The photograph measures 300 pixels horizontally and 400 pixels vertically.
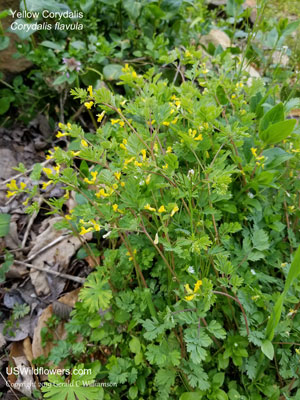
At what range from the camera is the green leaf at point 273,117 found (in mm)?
1374

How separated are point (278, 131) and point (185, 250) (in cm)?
64

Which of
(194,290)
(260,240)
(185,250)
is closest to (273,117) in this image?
(260,240)

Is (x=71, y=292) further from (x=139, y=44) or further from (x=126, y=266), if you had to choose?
(x=139, y=44)

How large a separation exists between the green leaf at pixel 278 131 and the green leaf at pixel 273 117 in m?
0.07

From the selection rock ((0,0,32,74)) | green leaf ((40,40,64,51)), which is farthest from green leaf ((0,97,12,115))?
green leaf ((40,40,64,51))

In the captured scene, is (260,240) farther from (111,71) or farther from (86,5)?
(86,5)

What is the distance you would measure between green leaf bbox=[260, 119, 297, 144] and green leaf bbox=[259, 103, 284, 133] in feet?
0.25

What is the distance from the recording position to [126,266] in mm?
→ 1399

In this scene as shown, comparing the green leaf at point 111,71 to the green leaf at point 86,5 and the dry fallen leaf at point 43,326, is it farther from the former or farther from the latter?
the dry fallen leaf at point 43,326

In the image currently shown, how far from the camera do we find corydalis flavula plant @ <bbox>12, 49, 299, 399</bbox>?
1130mm

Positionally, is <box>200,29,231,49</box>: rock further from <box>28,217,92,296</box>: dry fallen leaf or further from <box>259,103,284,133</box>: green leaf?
<box>28,217,92,296</box>: dry fallen leaf

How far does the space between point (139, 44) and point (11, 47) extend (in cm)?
100

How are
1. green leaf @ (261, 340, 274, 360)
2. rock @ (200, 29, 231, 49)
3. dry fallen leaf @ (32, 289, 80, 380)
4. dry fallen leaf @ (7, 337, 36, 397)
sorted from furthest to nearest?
1. rock @ (200, 29, 231, 49)
2. dry fallen leaf @ (32, 289, 80, 380)
3. dry fallen leaf @ (7, 337, 36, 397)
4. green leaf @ (261, 340, 274, 360)

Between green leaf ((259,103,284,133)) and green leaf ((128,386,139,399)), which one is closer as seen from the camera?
green leaf ((128,386,139,399))
